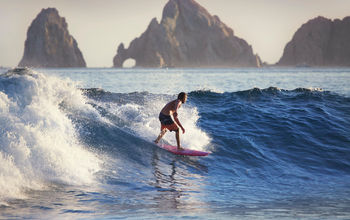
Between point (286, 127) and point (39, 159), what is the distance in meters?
11.0

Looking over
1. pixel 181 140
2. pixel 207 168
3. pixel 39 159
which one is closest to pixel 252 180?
pixel 207 168

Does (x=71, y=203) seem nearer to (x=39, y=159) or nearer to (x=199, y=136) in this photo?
(x=39, y=159)

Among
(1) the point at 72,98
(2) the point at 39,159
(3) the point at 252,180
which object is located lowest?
(3) the point at 252,180

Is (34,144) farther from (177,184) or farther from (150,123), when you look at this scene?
(150,123)

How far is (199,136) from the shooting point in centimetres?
1459

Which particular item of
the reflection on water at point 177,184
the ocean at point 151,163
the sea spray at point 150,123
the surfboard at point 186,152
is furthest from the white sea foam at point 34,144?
the sea spray at point 150,123

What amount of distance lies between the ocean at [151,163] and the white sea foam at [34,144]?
27 mm

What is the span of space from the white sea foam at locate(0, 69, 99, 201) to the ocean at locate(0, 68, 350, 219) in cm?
3

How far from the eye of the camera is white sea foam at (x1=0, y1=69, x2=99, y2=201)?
8.48 meters

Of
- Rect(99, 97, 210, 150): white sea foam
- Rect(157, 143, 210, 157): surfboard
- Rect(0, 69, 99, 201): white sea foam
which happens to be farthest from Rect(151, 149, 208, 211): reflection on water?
Rect(0, 69, 99, 201): white sea foam

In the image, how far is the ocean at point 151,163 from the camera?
7.73 meters

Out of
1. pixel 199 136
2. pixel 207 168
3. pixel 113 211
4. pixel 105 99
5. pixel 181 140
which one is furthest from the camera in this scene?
pixel 105 99

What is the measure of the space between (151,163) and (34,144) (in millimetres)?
3547

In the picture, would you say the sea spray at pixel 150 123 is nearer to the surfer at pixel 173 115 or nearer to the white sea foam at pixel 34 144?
the surfer at pixel 173 115
